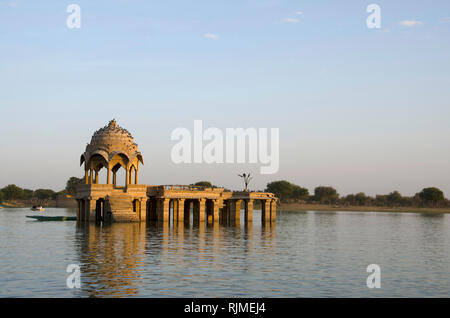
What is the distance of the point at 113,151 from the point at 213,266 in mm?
49663

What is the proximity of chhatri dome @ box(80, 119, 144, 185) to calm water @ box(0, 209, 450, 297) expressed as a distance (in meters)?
24.4

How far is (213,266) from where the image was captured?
38.4 metres

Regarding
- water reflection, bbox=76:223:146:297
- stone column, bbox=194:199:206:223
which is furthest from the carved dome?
water reflection, bbox=76:223:146:297

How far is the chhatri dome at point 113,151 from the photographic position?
277ft

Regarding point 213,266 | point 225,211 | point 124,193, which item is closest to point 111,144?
point 124,193

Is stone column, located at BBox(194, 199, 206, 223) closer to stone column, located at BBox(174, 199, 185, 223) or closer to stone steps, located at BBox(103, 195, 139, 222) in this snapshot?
stone column, located at BBox(174, 199, 185, 223)

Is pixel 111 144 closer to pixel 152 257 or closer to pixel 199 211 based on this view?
pixel 199 211

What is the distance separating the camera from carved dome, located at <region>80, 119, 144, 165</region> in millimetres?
84375

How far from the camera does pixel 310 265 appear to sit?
4006cm

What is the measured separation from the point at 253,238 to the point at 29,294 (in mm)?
37840

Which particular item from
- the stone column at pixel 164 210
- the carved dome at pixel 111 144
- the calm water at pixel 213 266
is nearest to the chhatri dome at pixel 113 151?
the carved dome at pixel 111 144

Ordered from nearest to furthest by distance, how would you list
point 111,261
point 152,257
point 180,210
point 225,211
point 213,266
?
point 213,266 < point 111,261 < point 152,257 < point 180,210 < point 225,211
